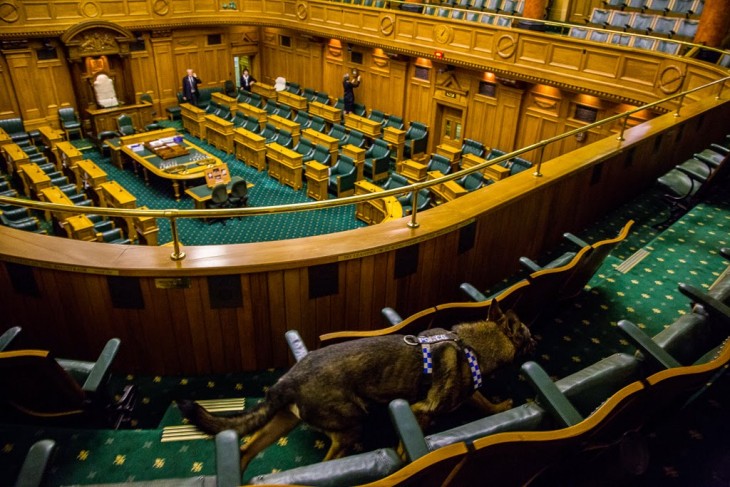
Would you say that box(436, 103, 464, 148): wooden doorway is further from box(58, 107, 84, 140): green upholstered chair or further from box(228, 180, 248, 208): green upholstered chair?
box(58, 107, 84, 140): green upholstered chair

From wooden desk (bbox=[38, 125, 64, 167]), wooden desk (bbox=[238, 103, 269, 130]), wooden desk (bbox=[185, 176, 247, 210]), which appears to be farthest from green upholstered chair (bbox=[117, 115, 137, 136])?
wooden desk (bbox=[185, 176, 247, 210])

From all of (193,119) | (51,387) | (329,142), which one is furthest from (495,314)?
(193,119)

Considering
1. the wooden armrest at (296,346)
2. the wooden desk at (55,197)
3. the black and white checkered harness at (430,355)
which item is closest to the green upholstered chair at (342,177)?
the wooden desk at (55,197)

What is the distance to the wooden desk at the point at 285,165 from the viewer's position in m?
10.3

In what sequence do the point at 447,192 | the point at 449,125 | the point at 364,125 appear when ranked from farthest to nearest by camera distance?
1. the point at 449,125
2. the point at 364,125
3. the point at 447,192

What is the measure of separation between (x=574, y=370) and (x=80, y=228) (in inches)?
245

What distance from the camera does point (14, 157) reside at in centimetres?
927

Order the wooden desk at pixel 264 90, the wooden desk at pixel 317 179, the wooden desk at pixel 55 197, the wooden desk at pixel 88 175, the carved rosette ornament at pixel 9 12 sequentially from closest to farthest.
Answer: the wooden desk at pixel 55 197 → the wooden desk at pixel 88 175 → the wooden desk at pixel 317 179 → the carved rosette ornament at pixel 9 12 → the wooden desk at pixel 264 90

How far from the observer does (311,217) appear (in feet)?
29.8

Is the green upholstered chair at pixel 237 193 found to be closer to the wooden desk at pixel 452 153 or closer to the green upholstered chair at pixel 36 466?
the wooden desk at pixel 452 153

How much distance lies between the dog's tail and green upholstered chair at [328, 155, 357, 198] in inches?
306

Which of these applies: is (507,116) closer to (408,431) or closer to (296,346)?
(296,346)

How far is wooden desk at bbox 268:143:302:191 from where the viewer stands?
33.7ft

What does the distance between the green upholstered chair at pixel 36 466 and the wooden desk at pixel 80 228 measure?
218 inches
